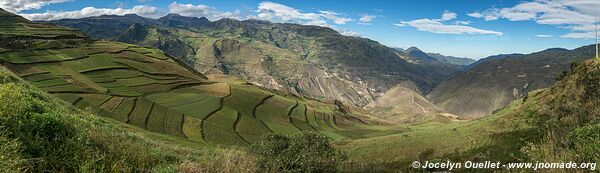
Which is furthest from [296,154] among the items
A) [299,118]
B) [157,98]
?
[299,118]

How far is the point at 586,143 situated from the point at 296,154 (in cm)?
1108

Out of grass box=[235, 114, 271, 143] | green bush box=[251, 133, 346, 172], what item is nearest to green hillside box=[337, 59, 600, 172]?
green bush box=[251, 133, 346, 172]

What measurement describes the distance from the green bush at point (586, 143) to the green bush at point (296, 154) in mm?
8880

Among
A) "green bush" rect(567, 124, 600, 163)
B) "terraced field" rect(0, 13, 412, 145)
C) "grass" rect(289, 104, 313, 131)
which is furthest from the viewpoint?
"grass" rect(289, 104, 313, 131)

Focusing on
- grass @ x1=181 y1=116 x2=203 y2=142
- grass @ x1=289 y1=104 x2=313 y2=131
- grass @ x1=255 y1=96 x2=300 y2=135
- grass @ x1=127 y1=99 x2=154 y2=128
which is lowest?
grass @ x1=289 y1=104 x2=313 y2=131

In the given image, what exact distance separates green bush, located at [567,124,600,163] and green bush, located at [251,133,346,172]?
8880 millimetres

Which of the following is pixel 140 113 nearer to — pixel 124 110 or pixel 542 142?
pixel 124 110

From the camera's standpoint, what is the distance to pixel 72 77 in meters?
114

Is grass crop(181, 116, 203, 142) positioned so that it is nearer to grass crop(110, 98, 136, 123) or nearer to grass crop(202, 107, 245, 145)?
grass crop(202, 107, 245, 145)

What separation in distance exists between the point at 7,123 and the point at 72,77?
382ft

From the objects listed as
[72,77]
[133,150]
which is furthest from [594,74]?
[72,77]

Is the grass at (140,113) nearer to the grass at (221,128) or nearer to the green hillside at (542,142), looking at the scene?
the grass at (221,128)

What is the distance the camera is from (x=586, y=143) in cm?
1291

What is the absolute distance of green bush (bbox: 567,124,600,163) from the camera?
38.5 feet
